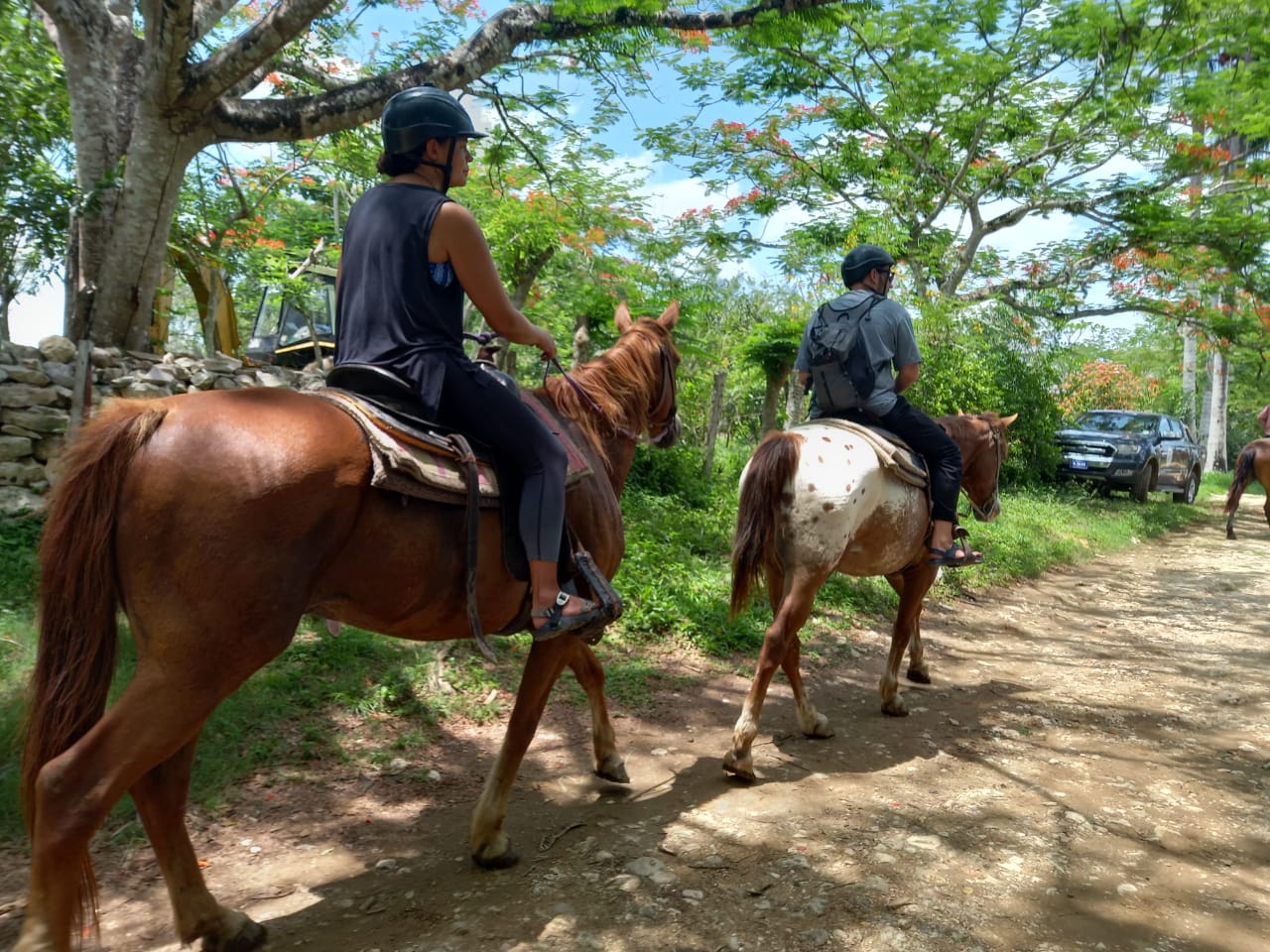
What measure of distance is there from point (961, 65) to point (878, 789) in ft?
29.6

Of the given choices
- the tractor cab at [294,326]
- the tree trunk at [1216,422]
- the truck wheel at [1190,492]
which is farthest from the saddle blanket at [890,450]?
the tree trunk at [1216,422]

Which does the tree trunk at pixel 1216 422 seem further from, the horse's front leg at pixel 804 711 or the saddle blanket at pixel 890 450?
the horse's front leg at pixel 804 711

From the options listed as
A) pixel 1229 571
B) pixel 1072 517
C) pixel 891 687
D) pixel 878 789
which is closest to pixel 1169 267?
pixel 1072 517

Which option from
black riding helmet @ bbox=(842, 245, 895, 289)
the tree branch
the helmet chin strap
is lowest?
the helmet chin strap

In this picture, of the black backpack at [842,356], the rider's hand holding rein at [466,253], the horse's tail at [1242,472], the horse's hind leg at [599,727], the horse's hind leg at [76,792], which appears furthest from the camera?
the horse's tail at [1242,472]

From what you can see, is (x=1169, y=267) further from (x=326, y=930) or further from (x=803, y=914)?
(x=326, y=930)

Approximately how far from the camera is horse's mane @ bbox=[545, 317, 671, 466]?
3629mm

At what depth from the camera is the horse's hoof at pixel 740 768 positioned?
4035 millimetres

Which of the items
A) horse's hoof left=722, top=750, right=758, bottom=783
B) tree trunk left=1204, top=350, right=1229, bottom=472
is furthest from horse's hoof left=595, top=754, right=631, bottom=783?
tree trunk left=1204, top=350, right=1229, bottom=472

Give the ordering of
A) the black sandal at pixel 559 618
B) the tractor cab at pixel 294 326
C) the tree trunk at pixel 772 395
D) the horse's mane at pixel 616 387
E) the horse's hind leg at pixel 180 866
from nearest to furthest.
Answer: the horse's hind leg at pixel 180 866
the black sandal at pixel 559 618
the horse's mane at pixel 616 387
the tree trunk at pixel 772 395
the tractor cab at pixel 294 326

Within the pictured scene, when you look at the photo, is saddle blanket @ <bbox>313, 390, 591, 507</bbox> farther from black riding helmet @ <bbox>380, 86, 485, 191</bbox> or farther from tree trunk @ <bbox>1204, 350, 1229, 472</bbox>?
tree trunk @ <bbox>1204, 350, 1229, 472</bbox>

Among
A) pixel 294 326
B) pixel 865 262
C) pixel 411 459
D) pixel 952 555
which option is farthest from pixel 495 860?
pixel 294 326

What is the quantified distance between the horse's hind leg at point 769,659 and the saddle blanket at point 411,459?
1990 mm

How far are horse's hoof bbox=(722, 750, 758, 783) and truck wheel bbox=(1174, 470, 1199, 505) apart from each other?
1700 cm
